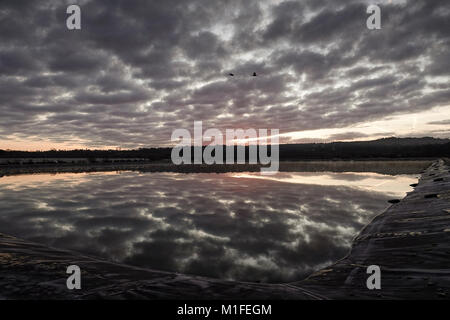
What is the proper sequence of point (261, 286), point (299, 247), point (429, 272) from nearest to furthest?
point (261, 286) → point (429, 272) → point (299, 247)

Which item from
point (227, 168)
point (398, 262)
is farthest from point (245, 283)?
point (227, 168)

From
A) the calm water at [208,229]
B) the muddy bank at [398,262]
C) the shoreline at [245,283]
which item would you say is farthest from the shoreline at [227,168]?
the shoreline at [245,283]

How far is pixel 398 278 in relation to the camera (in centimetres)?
598

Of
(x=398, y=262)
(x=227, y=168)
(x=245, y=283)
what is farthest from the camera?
(x=227, y=168)

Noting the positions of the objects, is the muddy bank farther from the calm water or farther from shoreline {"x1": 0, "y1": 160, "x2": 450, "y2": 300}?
the calm water

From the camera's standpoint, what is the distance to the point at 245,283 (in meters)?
5.92

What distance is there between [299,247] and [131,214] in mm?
8932

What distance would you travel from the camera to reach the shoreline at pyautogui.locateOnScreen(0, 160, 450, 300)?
204 inches

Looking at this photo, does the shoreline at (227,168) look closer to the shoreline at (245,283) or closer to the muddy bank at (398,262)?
the muddy bank at (398,262)

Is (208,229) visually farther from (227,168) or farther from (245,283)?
(227,168)

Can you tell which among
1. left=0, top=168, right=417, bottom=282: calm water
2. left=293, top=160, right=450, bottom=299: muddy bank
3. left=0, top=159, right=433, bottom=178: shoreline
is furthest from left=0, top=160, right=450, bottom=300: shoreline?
left=0, top=159, right=433, bottom=178: shoreline

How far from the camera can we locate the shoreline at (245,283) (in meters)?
5.18

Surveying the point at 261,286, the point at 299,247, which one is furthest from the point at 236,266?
the point at 299,247
